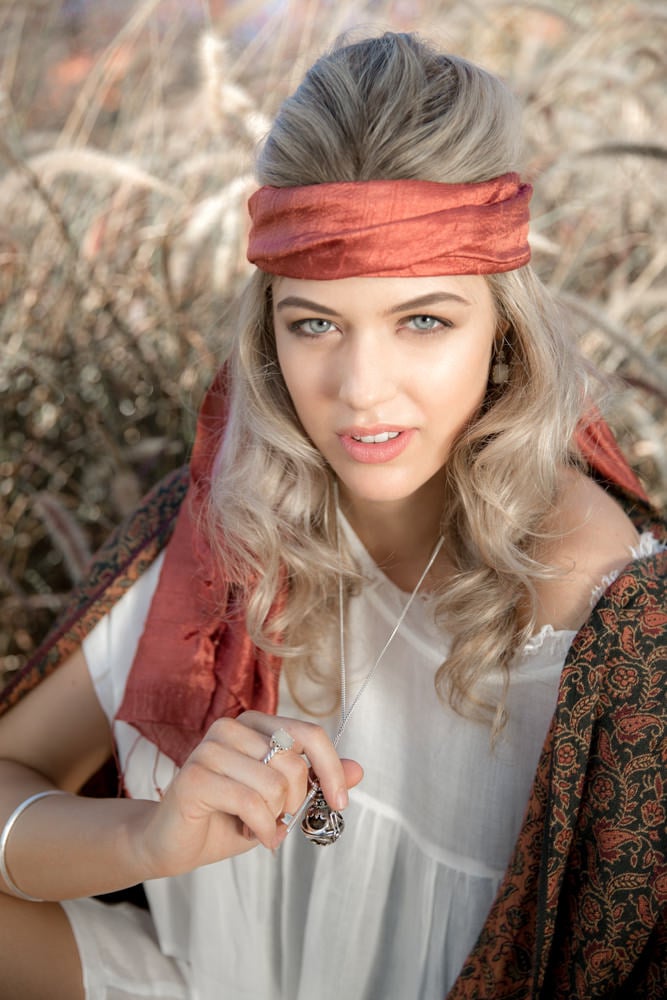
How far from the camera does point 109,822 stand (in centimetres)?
138

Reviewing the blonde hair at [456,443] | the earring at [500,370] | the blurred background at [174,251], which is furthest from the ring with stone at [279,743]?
the blurred background at [174,251]

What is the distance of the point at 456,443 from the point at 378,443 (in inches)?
6.2

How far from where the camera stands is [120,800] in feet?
4.67

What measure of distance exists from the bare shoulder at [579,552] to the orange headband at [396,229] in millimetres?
373

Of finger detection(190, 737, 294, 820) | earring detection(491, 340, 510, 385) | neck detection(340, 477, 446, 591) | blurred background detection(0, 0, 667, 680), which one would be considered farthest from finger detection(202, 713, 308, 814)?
blurred background detection(0, 0, 667, 680)

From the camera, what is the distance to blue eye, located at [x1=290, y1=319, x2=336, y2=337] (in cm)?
140

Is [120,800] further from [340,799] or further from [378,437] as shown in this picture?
[378,437]

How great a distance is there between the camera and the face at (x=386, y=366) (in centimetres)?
134

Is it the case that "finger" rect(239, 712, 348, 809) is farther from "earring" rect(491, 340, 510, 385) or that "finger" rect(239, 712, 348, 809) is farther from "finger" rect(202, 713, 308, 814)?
"earring" rect(491, 340, 510, 385)

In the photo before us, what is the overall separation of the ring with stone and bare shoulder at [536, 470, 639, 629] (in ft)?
1.52

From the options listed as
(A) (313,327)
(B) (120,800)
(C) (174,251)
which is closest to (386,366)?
(A) (313,327)

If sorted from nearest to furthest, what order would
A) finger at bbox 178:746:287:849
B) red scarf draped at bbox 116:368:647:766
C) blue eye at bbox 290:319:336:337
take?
finger at bbox 178:746:287:849
blue eye at bbox 290:319:336:337
red scarf draped at bbox 116:368:647:766

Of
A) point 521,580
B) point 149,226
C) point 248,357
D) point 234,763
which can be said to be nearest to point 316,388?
point 248,357

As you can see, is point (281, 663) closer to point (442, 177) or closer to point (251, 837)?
point (251, 837)
